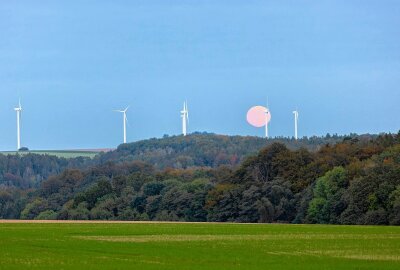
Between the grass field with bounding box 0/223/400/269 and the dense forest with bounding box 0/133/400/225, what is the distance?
34.9 m

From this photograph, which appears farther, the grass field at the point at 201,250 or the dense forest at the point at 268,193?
the dense forest at the point at 268,193

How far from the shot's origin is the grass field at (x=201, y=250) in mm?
52938

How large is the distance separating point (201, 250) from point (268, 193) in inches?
2993

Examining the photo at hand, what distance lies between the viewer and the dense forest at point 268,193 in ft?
391

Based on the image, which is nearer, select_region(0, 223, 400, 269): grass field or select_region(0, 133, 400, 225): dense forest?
select_region(0, 223, 400, 269): grass field

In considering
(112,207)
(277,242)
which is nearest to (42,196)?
(112,207)

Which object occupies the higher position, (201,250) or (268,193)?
(268,193)

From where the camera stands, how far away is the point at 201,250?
6338 cm

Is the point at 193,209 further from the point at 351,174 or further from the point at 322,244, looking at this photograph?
the point at 322,244

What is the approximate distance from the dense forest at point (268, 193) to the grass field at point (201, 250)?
34.9 meters

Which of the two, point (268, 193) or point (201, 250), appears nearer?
point (201, 250)

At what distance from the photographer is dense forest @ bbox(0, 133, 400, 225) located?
4688 inches

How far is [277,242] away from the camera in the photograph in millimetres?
71875

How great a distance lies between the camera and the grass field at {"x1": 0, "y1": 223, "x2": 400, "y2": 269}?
2084 inches
